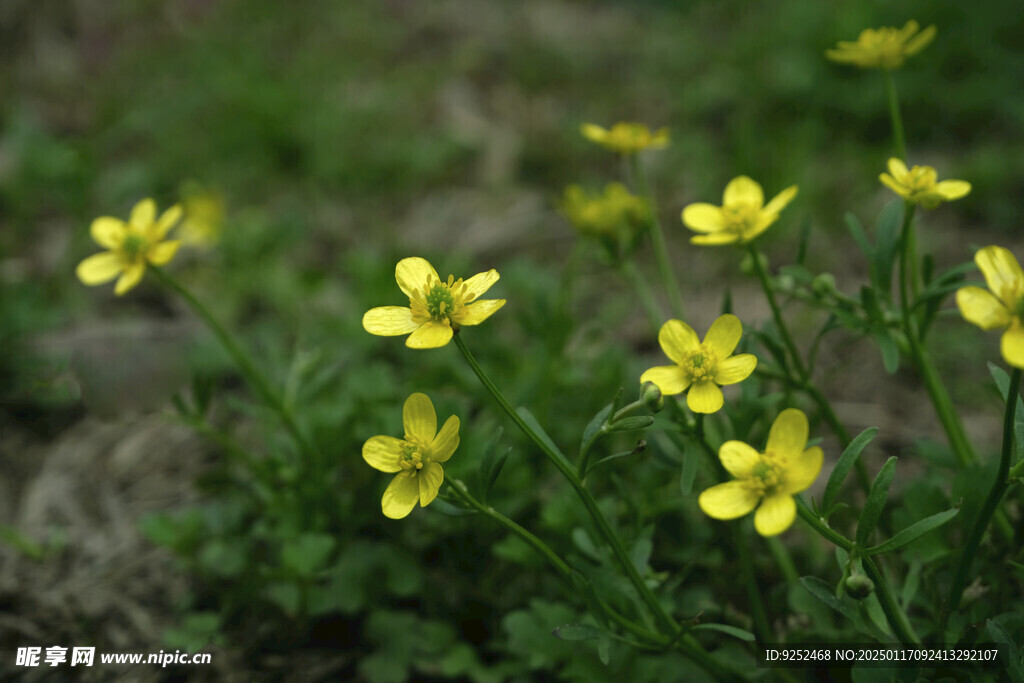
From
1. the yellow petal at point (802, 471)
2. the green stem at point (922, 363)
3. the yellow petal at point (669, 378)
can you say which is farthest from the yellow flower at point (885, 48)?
the yellow petal at point (802, 471)

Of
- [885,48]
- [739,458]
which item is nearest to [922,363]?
[739,458]

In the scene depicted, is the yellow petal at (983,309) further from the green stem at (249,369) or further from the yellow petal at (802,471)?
the green stem at (249,369)

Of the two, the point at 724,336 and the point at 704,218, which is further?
the point at 704,218

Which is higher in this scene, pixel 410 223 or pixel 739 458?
pixel 739 458

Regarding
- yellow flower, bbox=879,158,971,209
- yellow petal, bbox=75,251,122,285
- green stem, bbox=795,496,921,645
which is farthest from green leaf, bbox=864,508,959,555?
yellow petal, bbox=75,251,122,285

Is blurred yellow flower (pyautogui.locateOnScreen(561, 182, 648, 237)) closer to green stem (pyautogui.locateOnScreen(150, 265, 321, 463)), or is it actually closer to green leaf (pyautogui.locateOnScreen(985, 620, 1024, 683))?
green stem (pyautogui.locateOnScreen(150, 265, 321, 463))

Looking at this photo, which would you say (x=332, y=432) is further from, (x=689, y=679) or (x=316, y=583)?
(x=689, y=679)

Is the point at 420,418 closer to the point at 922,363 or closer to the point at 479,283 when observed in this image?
the point at 479,283
